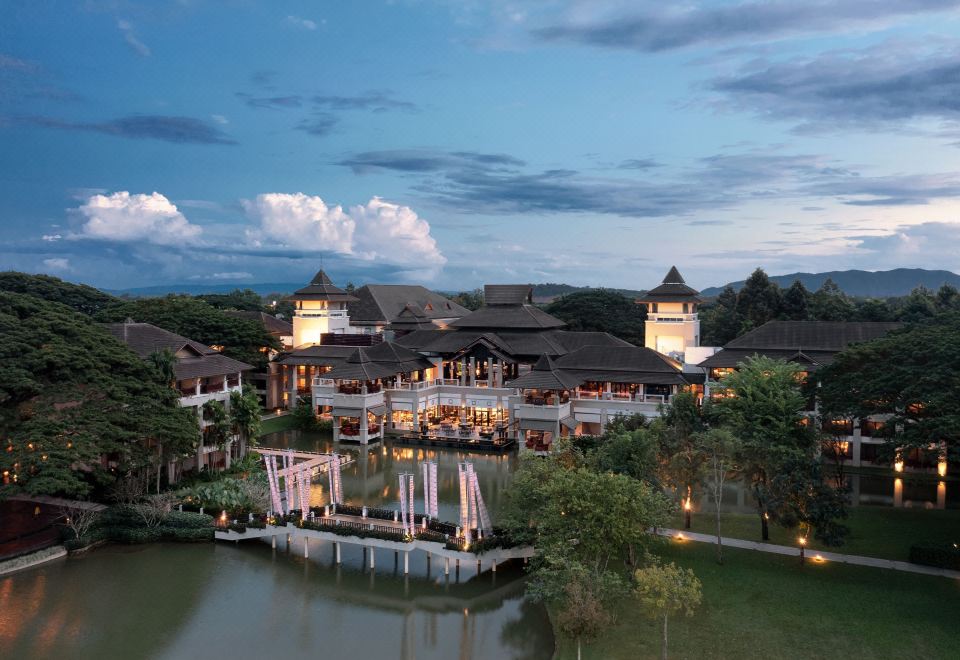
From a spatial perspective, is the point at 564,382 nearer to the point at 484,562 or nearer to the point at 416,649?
the point at 484,562

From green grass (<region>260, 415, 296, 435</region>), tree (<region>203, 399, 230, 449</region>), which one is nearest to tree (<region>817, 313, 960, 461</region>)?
tree (<region>203, 399, 230, 449</region>)

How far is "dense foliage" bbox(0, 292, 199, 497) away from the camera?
21125mm

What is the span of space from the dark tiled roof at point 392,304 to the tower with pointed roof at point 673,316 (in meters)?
20.0

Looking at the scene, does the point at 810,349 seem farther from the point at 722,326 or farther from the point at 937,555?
the point at 722,326

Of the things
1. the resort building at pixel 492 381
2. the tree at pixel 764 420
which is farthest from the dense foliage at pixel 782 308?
the tree at pixel 764 420

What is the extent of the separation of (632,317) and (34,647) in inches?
2313

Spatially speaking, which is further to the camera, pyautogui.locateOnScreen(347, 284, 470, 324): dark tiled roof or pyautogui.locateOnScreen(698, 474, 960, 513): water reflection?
pyautogui.locateOnScreen(347, 284, 470, 324): dark tiled roof

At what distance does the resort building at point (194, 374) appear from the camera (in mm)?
30500

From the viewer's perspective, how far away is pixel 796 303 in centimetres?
6097

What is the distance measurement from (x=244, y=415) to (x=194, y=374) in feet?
9.49

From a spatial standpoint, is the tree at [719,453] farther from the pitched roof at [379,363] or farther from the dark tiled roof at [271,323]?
the dark tiled roof at [271,323]

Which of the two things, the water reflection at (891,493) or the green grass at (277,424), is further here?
the green grass at (277,424)

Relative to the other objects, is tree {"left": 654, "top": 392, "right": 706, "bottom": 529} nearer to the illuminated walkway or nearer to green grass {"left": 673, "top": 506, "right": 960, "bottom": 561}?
the illuminated walkway

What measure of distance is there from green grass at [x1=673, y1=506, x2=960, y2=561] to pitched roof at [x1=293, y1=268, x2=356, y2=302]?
3410 centimetres
